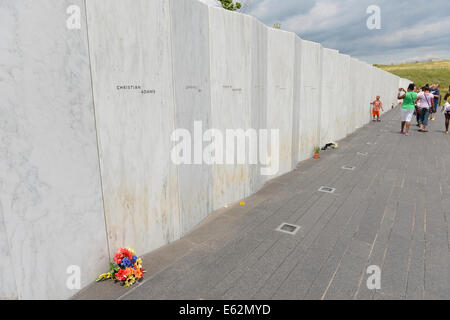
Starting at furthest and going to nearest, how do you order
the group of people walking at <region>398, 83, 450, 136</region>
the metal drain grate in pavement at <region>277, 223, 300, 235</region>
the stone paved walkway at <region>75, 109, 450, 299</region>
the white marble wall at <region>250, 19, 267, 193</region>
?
1. the group of people walking at <region>398, 83, 450, 136</region>
2. the white marble wall at <region>250, 19, 267, 193</region>
3. the metal drain grate in pavement at <region>277, 223, 300, 235</region>
4. the stone paved walkway at <region>75, 109, 450, 299</region>

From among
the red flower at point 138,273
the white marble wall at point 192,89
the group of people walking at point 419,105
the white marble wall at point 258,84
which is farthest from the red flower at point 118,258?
the group of people walking at point 419,105

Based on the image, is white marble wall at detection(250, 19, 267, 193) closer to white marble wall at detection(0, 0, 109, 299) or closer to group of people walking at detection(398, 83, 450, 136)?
white marble wall at detection(0, 0, 109, 299)

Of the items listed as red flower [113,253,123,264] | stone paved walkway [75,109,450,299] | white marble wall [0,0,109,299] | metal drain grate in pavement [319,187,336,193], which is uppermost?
white marble wall [0,0,109,299]

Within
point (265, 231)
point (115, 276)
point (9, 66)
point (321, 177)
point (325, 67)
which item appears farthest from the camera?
point (325, 67)

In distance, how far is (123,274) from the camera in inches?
122

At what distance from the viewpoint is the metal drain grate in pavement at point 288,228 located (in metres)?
4.29

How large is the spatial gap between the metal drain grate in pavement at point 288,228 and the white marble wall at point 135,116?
1.69m

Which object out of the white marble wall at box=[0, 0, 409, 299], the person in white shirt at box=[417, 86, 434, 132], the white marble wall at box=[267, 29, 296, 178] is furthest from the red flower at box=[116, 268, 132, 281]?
the person in white shirt at box=[417, 86, 434, 132]

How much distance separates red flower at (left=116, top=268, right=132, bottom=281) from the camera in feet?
10.1

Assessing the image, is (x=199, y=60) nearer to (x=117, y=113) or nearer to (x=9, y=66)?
(x=117, y=113)

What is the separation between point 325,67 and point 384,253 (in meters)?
7.78

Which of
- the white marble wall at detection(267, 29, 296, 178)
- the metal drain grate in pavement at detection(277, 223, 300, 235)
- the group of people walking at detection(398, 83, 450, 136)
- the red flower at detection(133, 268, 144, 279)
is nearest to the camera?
the red flower at detection(133, 268, 144, 279)

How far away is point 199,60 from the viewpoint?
4.33 meters
